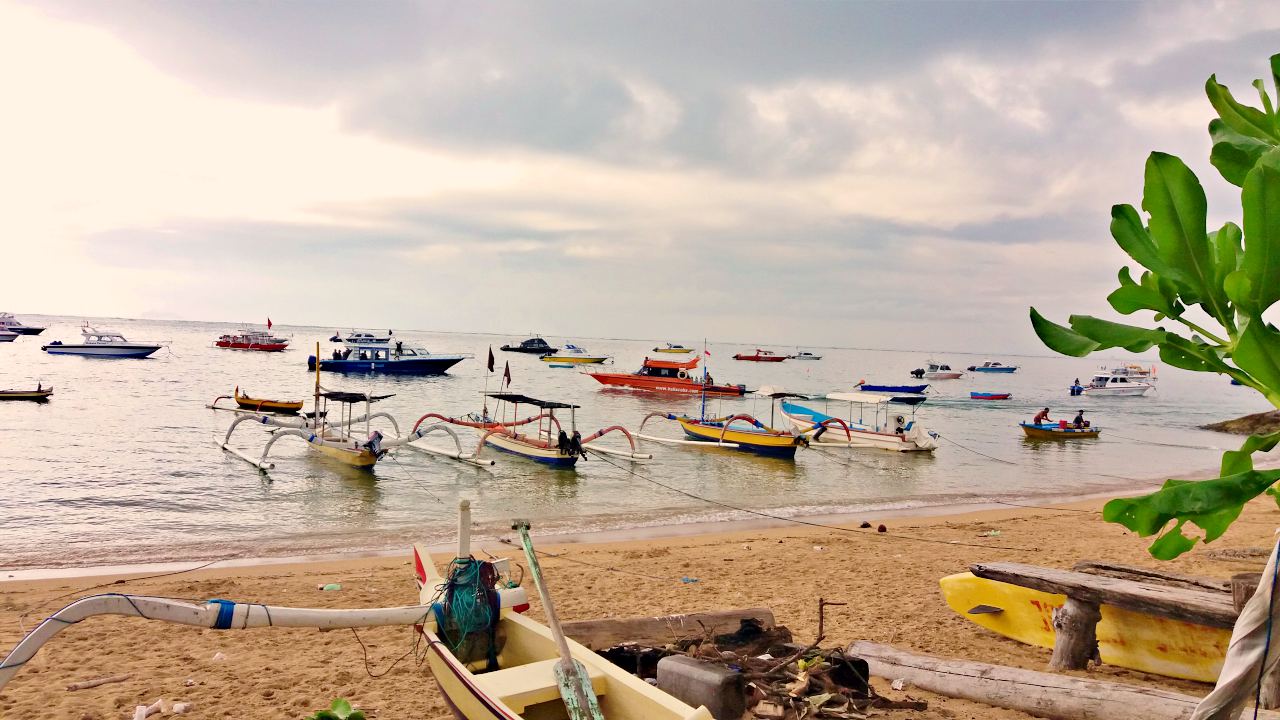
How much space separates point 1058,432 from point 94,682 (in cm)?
3852

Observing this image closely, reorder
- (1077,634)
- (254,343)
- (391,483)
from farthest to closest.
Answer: (254,343) < (391,483) < (1077,634)

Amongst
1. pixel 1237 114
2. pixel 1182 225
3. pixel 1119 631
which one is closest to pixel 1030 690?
pixel 1119 631

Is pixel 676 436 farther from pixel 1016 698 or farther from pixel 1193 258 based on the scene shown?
pixel 1193 258

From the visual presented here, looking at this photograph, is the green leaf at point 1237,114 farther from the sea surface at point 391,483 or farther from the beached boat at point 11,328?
the beached boat at point 11,328

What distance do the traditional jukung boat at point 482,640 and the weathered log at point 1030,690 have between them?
275 centimetres

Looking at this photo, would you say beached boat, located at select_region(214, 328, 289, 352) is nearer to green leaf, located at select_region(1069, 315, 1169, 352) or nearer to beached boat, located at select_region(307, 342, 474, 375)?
beached boat, located at select_region(307, 342, 474, 375)

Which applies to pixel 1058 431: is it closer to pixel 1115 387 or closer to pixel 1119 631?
pixel 1119 631

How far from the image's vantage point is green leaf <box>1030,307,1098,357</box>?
1821 millimetres

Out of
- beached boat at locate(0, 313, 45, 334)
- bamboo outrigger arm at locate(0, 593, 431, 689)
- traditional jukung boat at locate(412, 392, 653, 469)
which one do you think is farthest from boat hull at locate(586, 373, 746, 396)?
beached boat at locate(0, 313, 45, 334)

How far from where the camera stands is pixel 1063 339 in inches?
72.5

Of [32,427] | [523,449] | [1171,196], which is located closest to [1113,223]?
[1171,196]

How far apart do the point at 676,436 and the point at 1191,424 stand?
3903 cm

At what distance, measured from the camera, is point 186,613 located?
451 centimetres

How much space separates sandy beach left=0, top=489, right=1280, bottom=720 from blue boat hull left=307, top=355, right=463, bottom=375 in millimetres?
51881
